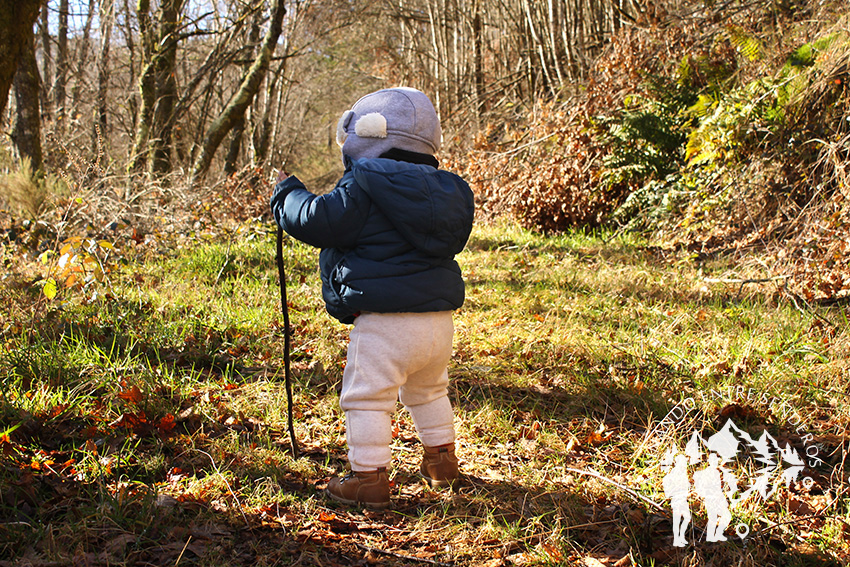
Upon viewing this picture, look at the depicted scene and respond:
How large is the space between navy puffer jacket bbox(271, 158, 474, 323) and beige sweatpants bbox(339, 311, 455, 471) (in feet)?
0.21

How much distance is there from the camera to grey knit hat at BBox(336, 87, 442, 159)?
238 cm

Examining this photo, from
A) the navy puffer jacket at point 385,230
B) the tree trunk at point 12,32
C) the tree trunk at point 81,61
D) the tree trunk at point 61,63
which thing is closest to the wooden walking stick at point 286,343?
the navy puffer jacket at point 385,230

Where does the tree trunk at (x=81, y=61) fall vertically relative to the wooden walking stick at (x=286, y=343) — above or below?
above

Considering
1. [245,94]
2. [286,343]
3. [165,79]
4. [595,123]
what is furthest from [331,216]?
[245,94]

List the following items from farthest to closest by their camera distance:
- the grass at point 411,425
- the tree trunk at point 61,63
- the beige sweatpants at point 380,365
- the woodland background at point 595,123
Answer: the tree trunk at point 61,63 < the woodland background at point 595,123 < the beige sweatpants at point 380,365 < the grass at point 411,425

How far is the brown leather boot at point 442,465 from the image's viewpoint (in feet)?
8.52

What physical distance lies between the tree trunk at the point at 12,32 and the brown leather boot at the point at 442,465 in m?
2.85

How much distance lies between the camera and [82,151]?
856cm

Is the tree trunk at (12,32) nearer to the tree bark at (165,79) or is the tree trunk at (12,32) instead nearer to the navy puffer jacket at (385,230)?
the navy puffer jacket at (385,230)

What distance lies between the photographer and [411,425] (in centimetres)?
329

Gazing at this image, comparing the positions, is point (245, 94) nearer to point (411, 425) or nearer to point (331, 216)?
point (411, 425)

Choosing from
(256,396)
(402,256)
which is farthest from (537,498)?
(256,396)

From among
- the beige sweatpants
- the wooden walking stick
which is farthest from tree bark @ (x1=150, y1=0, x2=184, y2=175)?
the beige sweatpants

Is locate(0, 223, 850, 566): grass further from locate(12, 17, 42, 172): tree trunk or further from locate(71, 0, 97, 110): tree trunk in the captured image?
locate(71, 0, 97, 110): tree trunk
